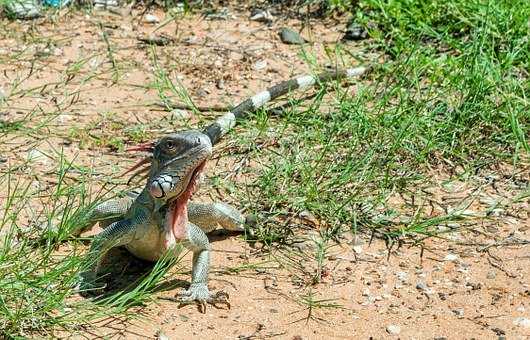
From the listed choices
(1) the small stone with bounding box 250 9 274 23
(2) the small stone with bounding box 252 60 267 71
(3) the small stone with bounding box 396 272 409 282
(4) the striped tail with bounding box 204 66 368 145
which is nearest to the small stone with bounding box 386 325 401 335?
(3) the small stone with bounding box 396 272 409 282

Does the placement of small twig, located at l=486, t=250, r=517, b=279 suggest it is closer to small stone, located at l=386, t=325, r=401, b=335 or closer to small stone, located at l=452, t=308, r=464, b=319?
small stone, located at l=452, t=308, r=464, b=319

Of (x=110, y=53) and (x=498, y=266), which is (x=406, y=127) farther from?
(x=110, y=53)

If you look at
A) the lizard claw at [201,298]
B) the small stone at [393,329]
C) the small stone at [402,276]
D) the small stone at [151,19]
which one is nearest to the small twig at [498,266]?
the small stone at [402,276]

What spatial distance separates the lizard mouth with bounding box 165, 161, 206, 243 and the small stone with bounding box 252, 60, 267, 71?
2.75 meters

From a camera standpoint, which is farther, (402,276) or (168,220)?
(402,276)

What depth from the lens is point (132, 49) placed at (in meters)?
7.66

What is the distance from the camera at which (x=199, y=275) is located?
4832mm

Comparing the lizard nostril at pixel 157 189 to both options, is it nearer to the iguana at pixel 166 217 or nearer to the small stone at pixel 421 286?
the iguana at pixel 166 217

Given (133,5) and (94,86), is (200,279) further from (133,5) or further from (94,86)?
(133,5)

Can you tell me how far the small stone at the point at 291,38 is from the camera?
307 inches

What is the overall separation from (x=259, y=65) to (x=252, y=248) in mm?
2380

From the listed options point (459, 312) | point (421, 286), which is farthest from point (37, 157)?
point (459, 312)

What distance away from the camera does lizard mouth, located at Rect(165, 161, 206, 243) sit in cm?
475

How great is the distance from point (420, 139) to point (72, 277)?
8.31 ft
